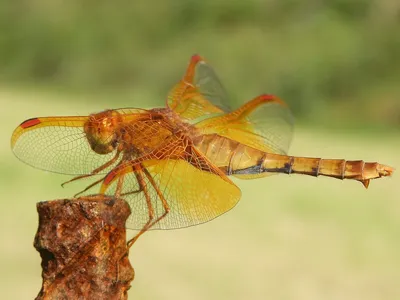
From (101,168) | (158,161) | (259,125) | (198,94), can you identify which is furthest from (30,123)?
(259,125)

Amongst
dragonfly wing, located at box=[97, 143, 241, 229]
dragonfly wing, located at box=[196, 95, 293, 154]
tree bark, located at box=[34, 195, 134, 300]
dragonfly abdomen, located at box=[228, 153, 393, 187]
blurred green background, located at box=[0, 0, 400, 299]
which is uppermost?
blurred green background, located at box=[0, 0, 400, 299]

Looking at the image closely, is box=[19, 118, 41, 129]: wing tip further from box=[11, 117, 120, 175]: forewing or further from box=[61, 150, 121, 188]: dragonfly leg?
box=[61, 150, 121, 188]: dragonfly leg

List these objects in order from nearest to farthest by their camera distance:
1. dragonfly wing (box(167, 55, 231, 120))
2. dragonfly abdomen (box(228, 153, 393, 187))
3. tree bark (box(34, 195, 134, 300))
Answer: tree bark (box(34, 195, 134, 300)), dragonfly abdomen (box(228, 153, 393, 187)), dragonfly wing (box(167, 55, 231, 120))

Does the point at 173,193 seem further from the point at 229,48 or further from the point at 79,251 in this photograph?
the point at 229,48

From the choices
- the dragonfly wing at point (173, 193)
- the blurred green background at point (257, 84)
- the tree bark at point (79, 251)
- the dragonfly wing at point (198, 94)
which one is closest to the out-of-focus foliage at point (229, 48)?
the blurred green background at point (257, 84)

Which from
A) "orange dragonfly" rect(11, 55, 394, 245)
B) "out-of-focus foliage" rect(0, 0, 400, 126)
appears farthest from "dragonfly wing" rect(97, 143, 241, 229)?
"out-of-focus foliage" rect(0, 0, 400, 126)

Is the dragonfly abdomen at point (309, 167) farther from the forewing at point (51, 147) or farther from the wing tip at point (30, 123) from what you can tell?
the wing tip at point (30, 123)
